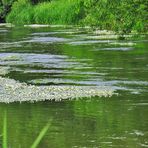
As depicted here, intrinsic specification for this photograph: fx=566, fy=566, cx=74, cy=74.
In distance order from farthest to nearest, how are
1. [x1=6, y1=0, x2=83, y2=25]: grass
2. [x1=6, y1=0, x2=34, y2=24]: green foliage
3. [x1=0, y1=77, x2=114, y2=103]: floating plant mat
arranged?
1. [x1=6, y1=0, x2=34, y2=24]: green foliage
2. [x1=6, y1=0, x2=83, y2=25]: grass
3. [x1=0, y1=77, x2=114, y2=103]: floating plant mat

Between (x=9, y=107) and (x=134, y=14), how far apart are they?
19.6ft

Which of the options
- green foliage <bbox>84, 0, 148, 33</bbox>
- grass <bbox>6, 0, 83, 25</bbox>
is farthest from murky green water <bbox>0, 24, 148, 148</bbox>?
grass <bbox>6, 0, 83, 25</bbox>

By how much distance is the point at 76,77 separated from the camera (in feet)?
92.0

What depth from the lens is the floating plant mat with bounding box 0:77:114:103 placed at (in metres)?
21.2

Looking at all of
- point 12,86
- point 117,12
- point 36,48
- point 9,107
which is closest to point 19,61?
point 36,48

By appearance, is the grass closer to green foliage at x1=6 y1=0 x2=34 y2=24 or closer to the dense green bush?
green foliage at x1=6 y1=0 x2=34 y2=24

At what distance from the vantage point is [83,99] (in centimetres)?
2067

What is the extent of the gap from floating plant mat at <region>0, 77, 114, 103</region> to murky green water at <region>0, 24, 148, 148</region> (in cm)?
82

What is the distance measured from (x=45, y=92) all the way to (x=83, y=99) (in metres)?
2.41

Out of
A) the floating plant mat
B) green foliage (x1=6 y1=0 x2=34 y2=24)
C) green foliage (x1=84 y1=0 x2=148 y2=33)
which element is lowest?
green foliage (x1=6 y1=0 x2=34 y2=24)

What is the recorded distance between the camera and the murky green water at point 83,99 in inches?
548

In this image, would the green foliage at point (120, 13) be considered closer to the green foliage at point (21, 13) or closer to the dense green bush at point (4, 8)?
the green foliage at point (21, 13)

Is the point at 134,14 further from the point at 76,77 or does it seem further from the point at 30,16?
the point at 30,16

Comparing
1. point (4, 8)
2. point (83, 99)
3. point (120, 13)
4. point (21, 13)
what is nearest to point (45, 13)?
point (21, 13)
